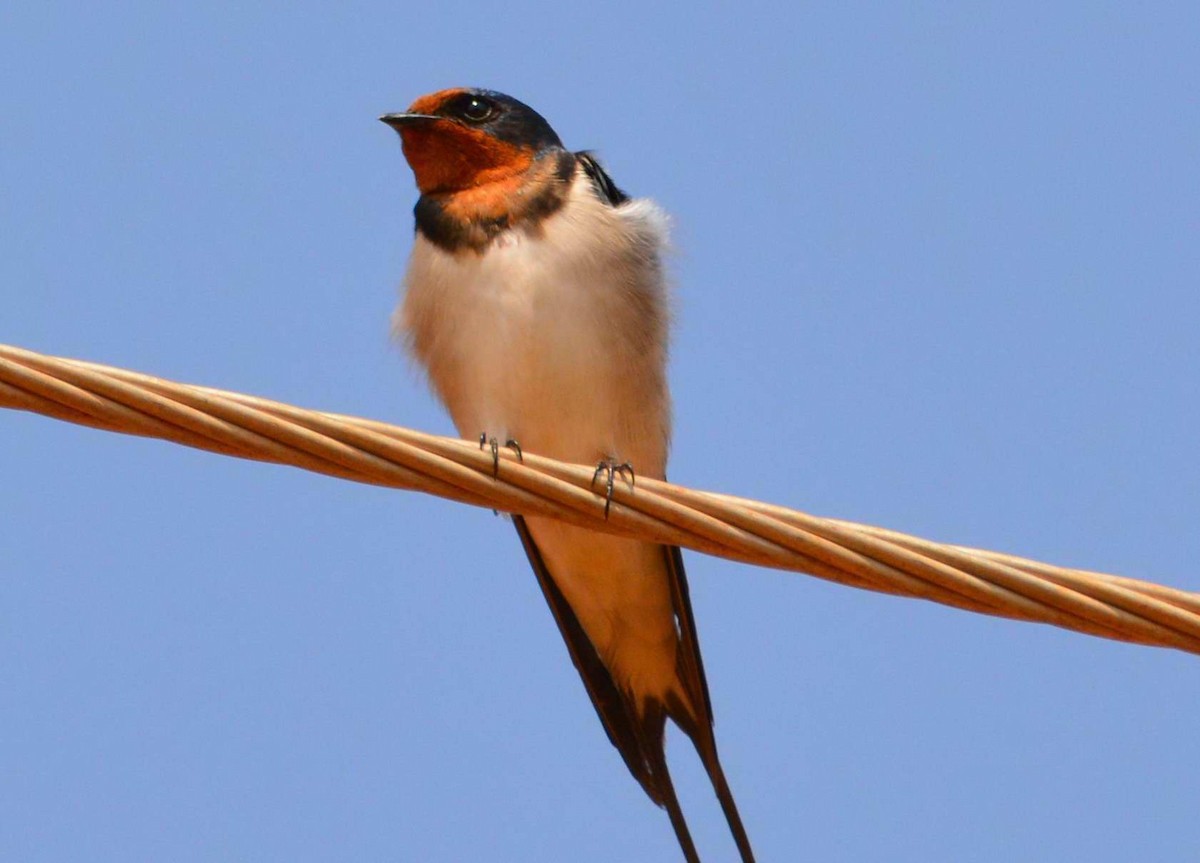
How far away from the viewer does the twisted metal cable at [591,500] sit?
5.55ft

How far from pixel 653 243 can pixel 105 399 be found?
1.73m

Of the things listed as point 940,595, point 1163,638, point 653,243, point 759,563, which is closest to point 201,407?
point 759,563

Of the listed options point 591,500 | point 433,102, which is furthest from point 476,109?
point 591,500

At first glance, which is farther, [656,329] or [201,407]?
[656,329]

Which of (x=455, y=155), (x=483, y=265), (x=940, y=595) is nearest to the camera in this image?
(x=940, y=595)

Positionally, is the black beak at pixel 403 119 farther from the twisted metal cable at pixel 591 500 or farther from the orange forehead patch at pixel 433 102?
the twisted metal cable at pixel 591 500

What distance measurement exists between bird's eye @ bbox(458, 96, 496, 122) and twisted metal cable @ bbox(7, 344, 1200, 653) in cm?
169

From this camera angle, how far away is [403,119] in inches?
137

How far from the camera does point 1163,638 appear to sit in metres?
1.76

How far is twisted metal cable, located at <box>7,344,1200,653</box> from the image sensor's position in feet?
5.55

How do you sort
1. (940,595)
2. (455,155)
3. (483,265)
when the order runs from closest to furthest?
(940,595)
(483,265)
(455,155)

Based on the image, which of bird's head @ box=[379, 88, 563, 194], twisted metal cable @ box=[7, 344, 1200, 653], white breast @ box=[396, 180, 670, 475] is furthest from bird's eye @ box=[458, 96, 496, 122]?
twisted metal cable @ box=[7, 344, 1200, 653]

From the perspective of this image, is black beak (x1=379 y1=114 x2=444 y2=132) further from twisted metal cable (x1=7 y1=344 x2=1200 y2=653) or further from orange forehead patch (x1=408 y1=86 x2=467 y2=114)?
twisted metal cable (x1=7 y1=344 x2=1200 y2=653)

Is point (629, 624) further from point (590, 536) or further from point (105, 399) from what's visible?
point (105, 399)
